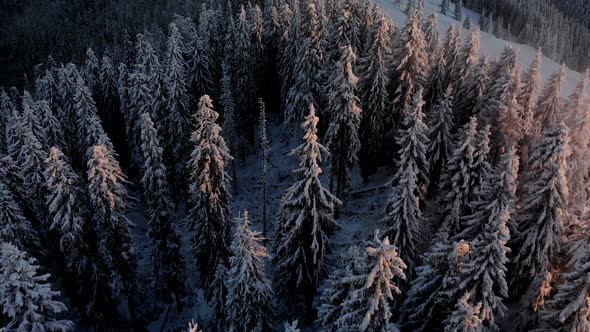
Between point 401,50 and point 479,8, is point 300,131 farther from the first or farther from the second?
point 479,8

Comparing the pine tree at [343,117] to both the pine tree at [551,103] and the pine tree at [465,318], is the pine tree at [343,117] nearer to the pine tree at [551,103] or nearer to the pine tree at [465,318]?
the pine tree at [551,103]

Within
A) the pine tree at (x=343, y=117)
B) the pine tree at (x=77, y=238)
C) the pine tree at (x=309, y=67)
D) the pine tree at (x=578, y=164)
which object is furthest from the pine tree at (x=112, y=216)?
the pine tree at (x=578, y=164)

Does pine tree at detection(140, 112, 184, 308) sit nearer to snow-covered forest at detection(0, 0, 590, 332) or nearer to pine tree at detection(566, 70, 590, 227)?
snow-covered forest at detection(0, 0, 590, 332)

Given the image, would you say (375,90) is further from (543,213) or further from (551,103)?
(543,213)

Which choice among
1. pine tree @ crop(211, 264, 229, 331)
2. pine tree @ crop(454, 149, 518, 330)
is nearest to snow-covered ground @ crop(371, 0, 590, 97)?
pine tree @ crop(454, 149, 518, 330)

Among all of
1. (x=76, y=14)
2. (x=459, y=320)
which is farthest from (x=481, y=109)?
(x=76, y=14)

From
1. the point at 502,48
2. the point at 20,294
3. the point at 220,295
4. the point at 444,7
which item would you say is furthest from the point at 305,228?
the point at 444,7
